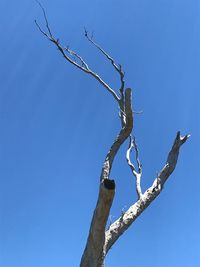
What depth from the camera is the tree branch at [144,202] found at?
18.9 ft

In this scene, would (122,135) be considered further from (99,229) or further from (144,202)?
(99,229)

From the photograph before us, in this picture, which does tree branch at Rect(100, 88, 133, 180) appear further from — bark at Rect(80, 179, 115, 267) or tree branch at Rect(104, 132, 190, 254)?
bark at Rect(80, 179, 115, 267)

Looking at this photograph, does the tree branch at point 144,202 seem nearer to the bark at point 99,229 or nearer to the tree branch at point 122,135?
the bark at point 99,229

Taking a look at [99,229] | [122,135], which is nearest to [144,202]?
[122,135]

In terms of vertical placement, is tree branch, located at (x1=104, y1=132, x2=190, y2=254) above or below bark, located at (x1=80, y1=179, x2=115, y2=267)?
above

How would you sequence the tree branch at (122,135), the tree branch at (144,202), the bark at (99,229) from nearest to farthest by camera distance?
the bark at (99,229) < the tree branch at (144,202) < the tree branch at (122,135)

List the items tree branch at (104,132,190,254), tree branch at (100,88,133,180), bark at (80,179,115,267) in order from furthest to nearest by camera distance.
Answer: tree branch at (100,88,133,180) → tree branch at (104,132,190,254) → bark at (80,179,115,267)

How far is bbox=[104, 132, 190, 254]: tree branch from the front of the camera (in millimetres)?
5754

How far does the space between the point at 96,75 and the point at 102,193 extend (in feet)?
10.5

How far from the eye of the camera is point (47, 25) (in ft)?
24.2

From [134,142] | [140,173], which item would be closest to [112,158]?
[140,173]

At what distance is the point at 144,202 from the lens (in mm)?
6418

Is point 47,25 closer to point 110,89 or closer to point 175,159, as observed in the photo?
point 110,89

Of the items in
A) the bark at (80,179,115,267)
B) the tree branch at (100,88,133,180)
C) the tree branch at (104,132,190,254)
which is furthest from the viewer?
the tree branch at (100,88,133,180)
